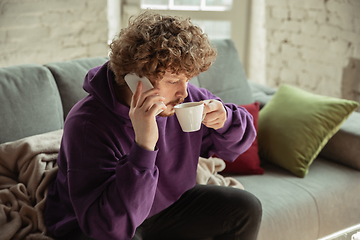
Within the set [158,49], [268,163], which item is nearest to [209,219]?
[158,49]

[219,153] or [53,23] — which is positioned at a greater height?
[53,23]

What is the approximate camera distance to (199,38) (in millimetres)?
1045

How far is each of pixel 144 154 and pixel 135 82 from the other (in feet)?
0.66

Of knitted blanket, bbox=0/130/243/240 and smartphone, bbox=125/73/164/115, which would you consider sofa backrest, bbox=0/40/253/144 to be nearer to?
knitted blanket, bbox=0/130/243/240

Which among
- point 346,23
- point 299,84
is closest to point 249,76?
point 299,84

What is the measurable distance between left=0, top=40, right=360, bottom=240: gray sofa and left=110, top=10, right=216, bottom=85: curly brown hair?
22.3 inches

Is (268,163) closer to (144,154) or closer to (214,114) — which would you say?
(214,114)


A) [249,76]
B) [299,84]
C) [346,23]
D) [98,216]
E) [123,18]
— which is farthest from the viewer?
[249,76]

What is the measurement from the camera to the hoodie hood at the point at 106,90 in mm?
1088

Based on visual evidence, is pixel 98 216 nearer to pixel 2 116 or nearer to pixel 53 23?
pixel 2 116

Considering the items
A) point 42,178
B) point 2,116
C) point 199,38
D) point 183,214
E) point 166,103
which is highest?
point 199,38

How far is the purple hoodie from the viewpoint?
0.98 metres

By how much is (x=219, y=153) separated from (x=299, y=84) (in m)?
1.94

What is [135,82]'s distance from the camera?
101 centimetres
